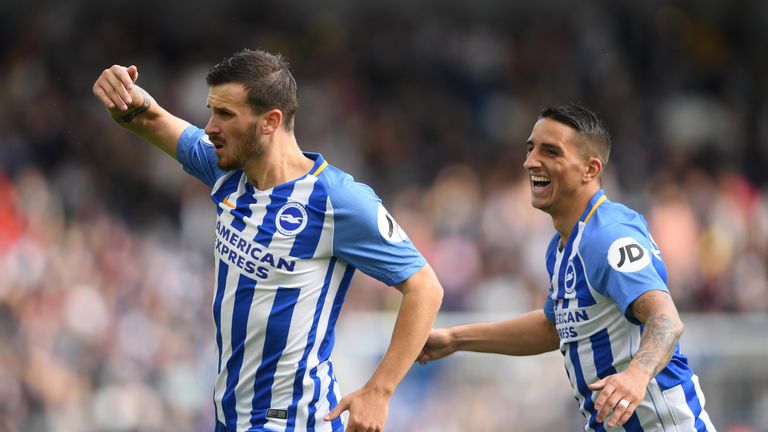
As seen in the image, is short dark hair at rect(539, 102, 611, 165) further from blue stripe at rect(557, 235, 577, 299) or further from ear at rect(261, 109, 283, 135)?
ear at rect(261, 109, 283, 135)

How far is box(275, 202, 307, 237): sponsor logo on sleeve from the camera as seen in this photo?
17.1ft

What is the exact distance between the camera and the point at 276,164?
530 centimetres

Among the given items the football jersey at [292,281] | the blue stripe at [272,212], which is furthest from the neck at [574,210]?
the blue stripe at [272,212]

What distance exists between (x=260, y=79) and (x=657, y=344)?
191 cm

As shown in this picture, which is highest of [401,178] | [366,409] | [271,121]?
[401,178]

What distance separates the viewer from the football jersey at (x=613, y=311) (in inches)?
A: 200

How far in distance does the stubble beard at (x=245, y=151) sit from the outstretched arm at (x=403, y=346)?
815mm

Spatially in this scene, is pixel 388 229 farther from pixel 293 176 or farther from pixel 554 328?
pixel 554 328

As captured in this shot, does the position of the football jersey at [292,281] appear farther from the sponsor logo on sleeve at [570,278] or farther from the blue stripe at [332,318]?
the sponsor logo on sleeve at [570,278]

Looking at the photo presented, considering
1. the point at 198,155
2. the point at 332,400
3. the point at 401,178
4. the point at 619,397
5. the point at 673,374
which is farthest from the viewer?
the point at 401,178

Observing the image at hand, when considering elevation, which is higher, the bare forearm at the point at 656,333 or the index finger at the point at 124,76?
the index finger at the point at 124,76

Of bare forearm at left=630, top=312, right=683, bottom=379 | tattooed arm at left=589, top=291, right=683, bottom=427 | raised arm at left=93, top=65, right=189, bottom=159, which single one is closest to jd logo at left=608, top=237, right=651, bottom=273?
tattooed arm at left=589, top=291, right=683, bottom=427

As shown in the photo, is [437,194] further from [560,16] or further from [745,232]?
[560,16]

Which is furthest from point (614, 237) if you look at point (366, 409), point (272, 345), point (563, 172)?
point (272, 345)
